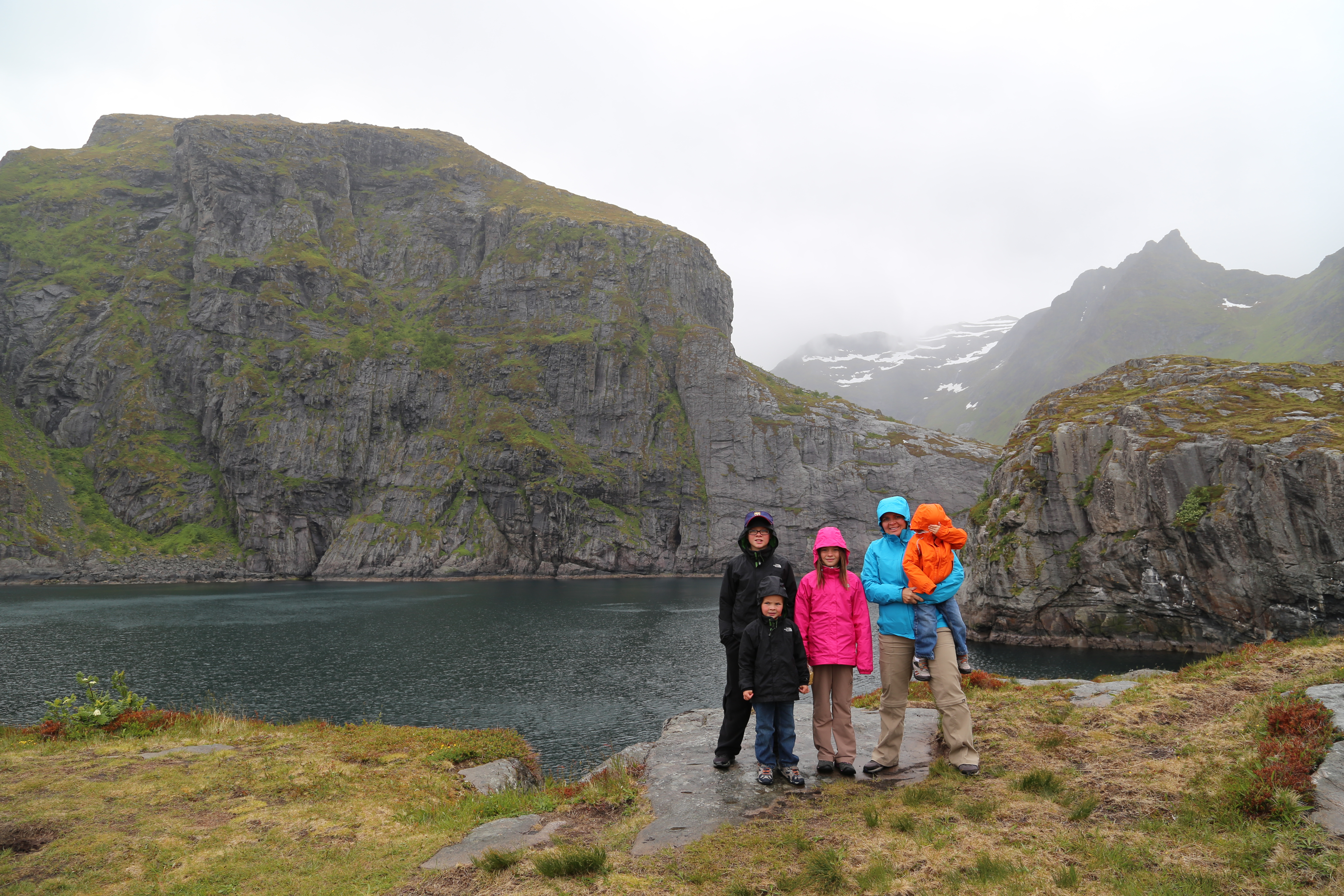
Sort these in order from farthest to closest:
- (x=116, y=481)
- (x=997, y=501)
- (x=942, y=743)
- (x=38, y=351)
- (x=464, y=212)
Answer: (x=464, y=212) → (x=38, y=351) → (x=116, y=481) → (x=997, y=501) → (x=942, y=743)

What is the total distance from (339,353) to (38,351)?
65107 millimetres

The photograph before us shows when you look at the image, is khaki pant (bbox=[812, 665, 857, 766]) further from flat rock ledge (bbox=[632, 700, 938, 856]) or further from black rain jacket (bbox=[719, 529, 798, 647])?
black rain jacket (bbox=[719, 529, 798, 647])

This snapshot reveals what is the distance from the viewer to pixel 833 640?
9977 mm

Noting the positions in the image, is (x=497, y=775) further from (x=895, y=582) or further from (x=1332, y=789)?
(x=1332, y=789)

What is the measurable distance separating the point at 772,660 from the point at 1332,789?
635 cm

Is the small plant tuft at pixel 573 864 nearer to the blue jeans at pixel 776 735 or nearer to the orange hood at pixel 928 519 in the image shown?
the blue jeans at pixel 776 735

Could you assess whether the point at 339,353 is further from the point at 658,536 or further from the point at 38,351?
the point at 658,536

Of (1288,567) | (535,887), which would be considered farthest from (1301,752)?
(1288,567)

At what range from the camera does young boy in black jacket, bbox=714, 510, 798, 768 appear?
1039 centimetres

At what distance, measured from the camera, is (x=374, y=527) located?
129750 mm

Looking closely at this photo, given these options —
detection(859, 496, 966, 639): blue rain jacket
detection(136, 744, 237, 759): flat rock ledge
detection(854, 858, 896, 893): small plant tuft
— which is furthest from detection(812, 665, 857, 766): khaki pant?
detection(136, 744, 237, 759): flat rock ledge

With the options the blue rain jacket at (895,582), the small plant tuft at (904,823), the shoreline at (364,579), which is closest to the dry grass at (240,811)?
the small plant tuft at (904,823)

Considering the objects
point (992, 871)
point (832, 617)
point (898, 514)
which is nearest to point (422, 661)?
point (832, 617)

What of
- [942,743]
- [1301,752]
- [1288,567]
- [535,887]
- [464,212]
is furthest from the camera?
[464,212]
